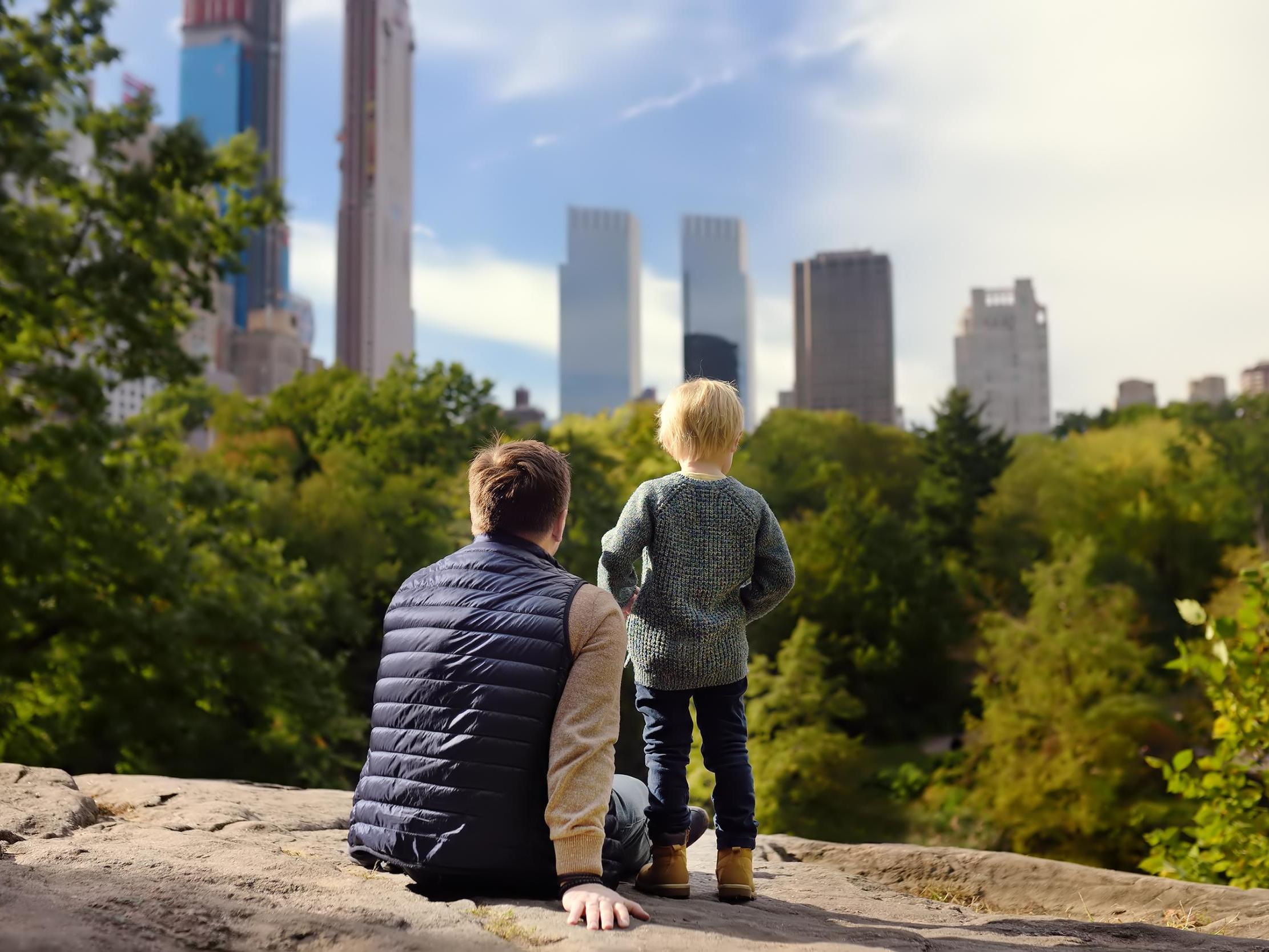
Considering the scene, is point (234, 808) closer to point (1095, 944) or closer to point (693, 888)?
point (693, 888)

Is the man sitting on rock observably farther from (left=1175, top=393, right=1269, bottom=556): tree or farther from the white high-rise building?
the white high-rise building

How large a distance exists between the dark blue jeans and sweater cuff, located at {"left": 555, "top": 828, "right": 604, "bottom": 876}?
74 centimetres

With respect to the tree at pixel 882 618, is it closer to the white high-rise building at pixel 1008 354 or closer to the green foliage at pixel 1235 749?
the green foliage at pixel 1235 749

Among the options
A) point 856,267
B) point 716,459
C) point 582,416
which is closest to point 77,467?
point 716,459

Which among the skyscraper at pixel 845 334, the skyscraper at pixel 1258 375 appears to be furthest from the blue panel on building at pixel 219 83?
the skyscraper at pixel 1258 375

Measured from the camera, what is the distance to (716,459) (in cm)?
386

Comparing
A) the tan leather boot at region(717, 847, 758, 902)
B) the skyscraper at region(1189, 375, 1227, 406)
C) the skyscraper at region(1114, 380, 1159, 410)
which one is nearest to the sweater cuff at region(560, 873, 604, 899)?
the tan leather boot at region(717, 847, 758, 902)

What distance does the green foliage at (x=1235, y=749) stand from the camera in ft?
17.9

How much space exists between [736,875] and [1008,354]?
137m

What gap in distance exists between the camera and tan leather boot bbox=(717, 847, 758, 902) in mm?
3666

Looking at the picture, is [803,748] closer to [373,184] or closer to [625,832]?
[625,832]

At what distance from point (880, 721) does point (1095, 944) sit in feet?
109

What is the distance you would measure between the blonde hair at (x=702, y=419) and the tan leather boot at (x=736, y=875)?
1292 millimetres


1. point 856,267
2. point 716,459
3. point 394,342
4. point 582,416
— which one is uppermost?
point 856,267
